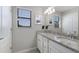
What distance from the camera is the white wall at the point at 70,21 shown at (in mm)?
1958

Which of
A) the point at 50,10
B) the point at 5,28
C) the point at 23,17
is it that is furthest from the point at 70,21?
the point at 5,28

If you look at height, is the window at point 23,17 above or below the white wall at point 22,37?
above

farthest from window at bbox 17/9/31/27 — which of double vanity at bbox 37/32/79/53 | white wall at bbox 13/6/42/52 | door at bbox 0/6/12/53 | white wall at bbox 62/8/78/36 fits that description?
white wall at bbox 62/8/78/36

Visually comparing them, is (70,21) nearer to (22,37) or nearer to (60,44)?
(60,44)

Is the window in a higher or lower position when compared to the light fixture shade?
lower

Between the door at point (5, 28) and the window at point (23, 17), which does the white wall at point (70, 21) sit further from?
the door at point (5, 28)

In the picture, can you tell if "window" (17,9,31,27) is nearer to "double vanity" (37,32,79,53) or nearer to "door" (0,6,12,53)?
"door" (0,6,12,53)

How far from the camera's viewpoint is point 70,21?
6.75 ft

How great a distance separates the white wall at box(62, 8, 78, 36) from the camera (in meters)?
1.96

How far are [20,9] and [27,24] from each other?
38cm

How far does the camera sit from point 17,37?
2268 mm

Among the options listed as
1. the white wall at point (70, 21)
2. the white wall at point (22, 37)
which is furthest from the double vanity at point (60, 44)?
the white wall at point (22, 37)

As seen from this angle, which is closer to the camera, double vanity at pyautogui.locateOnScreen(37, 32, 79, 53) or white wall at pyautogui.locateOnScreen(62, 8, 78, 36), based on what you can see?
double vanity at pyautogui.locateOnScreen(37, 32, 79, 53)
